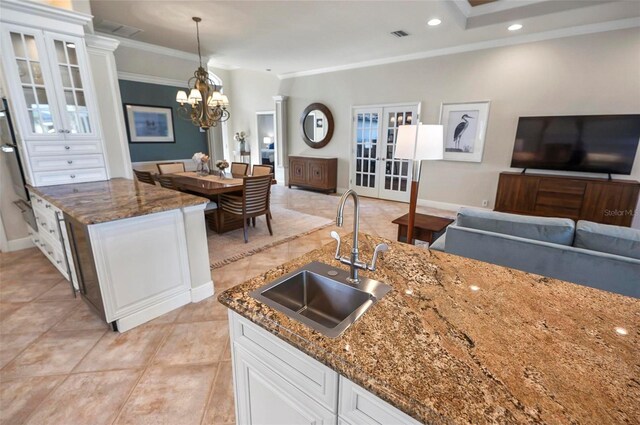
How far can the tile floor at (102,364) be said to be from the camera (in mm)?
1506

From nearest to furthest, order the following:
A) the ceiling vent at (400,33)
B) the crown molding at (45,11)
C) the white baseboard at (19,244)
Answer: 1. the crown molding at (45,11)
2. the white baseboard at (19,244)
3. the ceiling vent at (400,33)

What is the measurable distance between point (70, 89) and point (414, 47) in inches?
192

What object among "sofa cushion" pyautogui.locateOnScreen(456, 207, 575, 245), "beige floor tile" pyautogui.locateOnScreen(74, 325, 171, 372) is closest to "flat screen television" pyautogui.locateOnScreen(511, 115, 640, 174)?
"sofa cushion" pyautogui.locateOnScreen(456, 207, 575, 245)

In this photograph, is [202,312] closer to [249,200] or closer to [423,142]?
[249,200]

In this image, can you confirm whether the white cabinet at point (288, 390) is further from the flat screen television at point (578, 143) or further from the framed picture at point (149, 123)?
the framed picture at point (149, 123)

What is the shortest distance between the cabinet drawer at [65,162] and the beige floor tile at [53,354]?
162 cm

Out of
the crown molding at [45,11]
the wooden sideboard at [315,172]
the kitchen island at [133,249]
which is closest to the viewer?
the kitchen island at [133,249]

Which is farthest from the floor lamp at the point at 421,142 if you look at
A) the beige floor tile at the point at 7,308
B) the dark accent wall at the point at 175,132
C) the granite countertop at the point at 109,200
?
the dark accent wall at the point at 175,132

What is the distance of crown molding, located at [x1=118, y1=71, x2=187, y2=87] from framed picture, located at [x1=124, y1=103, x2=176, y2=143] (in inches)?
17.6

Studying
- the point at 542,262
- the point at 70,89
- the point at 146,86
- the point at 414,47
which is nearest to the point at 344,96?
the point at 414,47

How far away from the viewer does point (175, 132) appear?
19.7ft

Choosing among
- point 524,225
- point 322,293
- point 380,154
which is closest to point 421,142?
point 524,225

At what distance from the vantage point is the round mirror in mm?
6824

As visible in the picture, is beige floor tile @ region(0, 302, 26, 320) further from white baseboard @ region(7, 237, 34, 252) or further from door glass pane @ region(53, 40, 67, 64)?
door glass pane @ region(53, 40, 67, 64)
